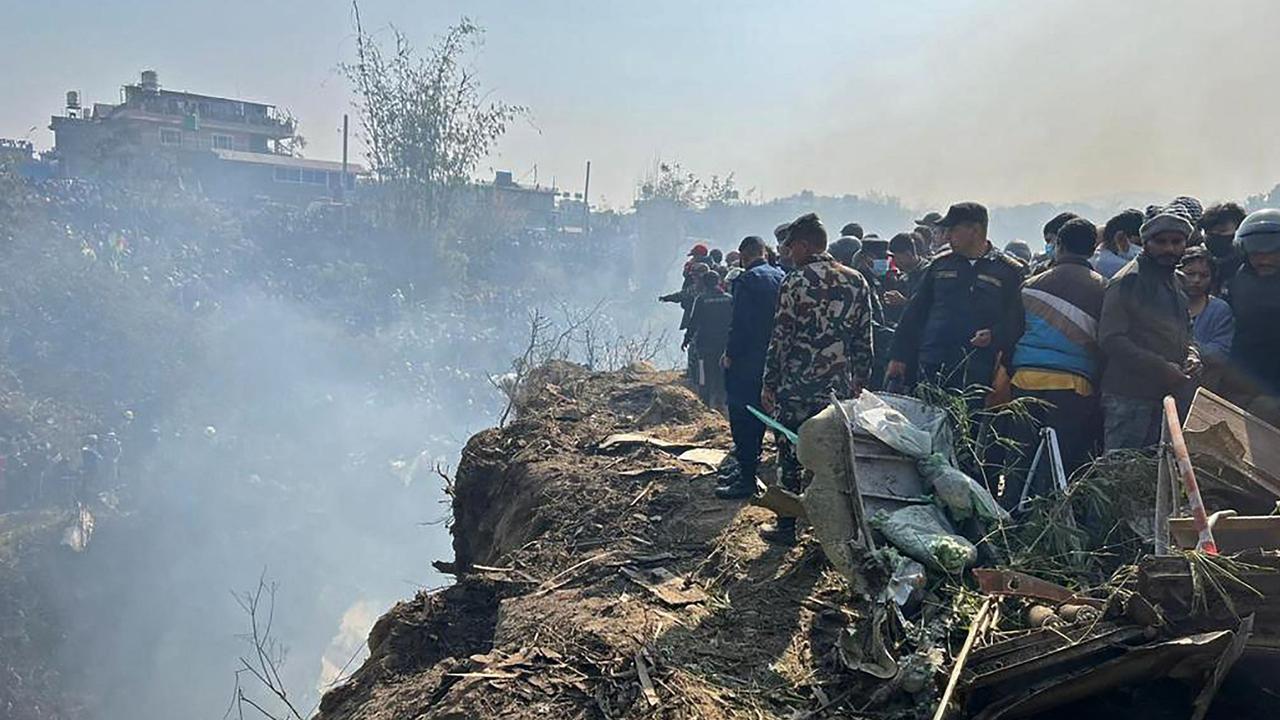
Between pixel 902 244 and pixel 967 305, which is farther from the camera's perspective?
pixel 902 244

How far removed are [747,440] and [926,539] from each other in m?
2.10

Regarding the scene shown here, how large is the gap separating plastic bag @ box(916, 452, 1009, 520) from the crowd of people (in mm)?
798

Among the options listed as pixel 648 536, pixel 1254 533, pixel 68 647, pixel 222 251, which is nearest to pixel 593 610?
pixel 648 536

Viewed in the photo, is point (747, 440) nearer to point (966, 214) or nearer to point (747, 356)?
point (747, 356)

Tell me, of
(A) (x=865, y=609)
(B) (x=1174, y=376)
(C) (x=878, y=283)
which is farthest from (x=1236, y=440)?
(C) (x=878, y=283)

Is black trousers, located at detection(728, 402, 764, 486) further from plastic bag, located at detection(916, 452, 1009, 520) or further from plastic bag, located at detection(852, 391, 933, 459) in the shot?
plastic bag, located at detection(916, 452, 1009, 520)

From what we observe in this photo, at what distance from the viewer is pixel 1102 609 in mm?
2609

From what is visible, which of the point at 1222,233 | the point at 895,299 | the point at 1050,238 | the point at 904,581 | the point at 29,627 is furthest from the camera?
the point at 29,627

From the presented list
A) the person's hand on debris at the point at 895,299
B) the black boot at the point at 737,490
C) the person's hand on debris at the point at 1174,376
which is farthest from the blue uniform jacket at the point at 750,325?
the person's hand on debris at the point at 1174,376

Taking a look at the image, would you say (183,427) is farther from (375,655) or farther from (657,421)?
(375,655)

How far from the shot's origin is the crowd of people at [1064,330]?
13.5 ft

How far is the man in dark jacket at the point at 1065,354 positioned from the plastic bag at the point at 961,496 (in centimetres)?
80

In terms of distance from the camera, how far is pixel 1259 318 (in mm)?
4066

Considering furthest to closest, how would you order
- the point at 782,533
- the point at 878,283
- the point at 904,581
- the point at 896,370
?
the point at 878,283, the point at 896,370, the point at 782,533, the point at 904,581
